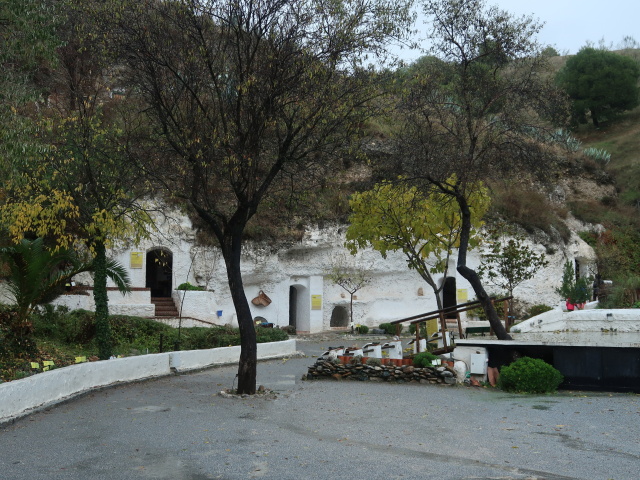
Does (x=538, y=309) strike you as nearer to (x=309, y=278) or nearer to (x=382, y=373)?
(x=309, y=278)

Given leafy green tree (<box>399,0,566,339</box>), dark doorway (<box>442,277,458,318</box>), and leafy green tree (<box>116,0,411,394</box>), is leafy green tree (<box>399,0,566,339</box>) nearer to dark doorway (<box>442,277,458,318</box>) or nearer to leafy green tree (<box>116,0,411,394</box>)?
leafy green tree (<box>116,0,411,394</box>)

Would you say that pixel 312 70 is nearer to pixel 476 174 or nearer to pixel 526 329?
pixel 476 174

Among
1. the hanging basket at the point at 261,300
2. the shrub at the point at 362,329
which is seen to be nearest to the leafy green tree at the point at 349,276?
the shrub at the point at 362,329

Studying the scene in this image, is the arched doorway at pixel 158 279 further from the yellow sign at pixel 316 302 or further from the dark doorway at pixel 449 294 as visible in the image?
the dark doorway at pixel 449 294

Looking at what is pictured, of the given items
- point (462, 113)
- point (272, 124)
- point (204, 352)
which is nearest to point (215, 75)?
point (272, 124)

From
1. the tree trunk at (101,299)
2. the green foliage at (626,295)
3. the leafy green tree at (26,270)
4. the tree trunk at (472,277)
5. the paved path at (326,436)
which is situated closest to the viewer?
the paved path at (326,436)

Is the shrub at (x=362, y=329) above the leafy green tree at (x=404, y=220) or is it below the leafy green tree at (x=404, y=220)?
below

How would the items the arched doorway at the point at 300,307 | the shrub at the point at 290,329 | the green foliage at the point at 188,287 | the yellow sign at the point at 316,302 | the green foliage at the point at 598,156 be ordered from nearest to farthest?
the green foliage at the point at 188,287, the shrub at the point at 290,329, the yellow sign at the point at 316,302, the arched doorway at the point at 300,307, the green foliage at the point at 598,156

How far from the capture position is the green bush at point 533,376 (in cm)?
1370

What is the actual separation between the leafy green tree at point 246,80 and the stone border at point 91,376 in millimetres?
2992

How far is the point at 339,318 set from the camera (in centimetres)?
3528

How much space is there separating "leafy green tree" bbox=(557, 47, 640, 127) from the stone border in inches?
1710

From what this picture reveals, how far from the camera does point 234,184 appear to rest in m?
12.8

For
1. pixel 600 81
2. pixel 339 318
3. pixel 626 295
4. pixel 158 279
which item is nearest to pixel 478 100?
pixel 626 295
